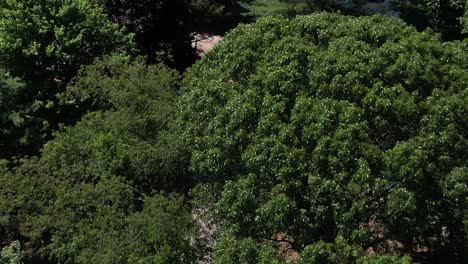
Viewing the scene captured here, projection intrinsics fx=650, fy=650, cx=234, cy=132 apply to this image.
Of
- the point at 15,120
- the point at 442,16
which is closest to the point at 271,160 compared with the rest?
the point at 15,120

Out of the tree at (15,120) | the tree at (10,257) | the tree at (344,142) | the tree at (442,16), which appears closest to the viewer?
the tree at (344,142)

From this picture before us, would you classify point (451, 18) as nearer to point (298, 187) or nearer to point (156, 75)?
point (156, 75)

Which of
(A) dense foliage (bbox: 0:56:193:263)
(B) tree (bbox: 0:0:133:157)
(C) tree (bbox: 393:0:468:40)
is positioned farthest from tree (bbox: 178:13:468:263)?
(C) tree (bbox: 393:0:468:40)

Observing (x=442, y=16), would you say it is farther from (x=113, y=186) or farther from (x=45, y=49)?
(x=113, y=186)

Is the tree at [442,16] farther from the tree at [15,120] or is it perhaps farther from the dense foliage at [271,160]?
the tree at [15,120]

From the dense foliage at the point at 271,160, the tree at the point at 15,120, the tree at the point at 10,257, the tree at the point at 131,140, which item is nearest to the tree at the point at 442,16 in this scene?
the dense foliage at the point at 271,160

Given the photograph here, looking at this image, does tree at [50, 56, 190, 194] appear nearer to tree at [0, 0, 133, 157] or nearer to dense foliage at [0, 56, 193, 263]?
dense foliage at [0, 56, 193, 263]
